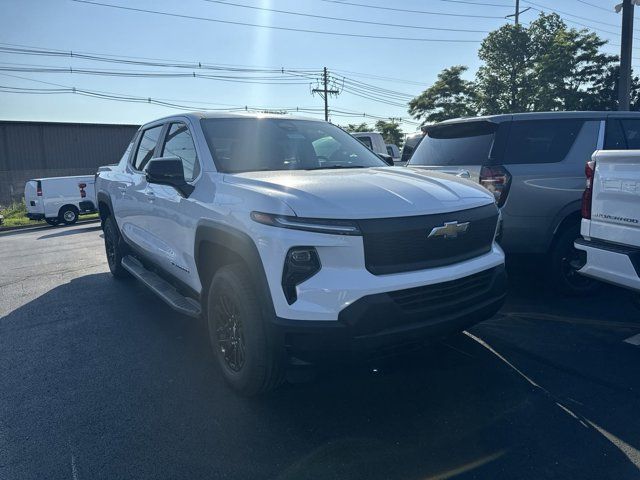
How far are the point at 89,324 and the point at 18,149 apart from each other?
3545 cm

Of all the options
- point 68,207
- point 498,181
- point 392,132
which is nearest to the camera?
point 498,181

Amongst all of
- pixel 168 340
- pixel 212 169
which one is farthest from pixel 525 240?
pixel 168 340

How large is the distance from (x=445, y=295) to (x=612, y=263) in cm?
173

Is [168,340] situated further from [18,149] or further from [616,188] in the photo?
[18,149]

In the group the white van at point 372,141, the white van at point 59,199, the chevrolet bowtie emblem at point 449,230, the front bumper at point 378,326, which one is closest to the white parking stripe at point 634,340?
the front bumper at point 378,326

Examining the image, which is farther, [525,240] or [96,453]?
[525,240]

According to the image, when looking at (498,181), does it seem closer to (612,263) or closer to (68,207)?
(612,263)

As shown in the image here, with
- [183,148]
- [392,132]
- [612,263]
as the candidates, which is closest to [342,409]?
[612,263]

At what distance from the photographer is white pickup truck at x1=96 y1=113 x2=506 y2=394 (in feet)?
8.52

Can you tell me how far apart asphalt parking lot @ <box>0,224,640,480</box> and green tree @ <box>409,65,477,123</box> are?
36743 millimetres

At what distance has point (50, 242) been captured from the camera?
12.5m

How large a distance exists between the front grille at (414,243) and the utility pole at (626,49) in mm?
11136

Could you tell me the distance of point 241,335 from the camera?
3051 mm

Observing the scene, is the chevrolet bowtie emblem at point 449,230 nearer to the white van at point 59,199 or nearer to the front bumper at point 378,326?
the front bumper at point 378,326
